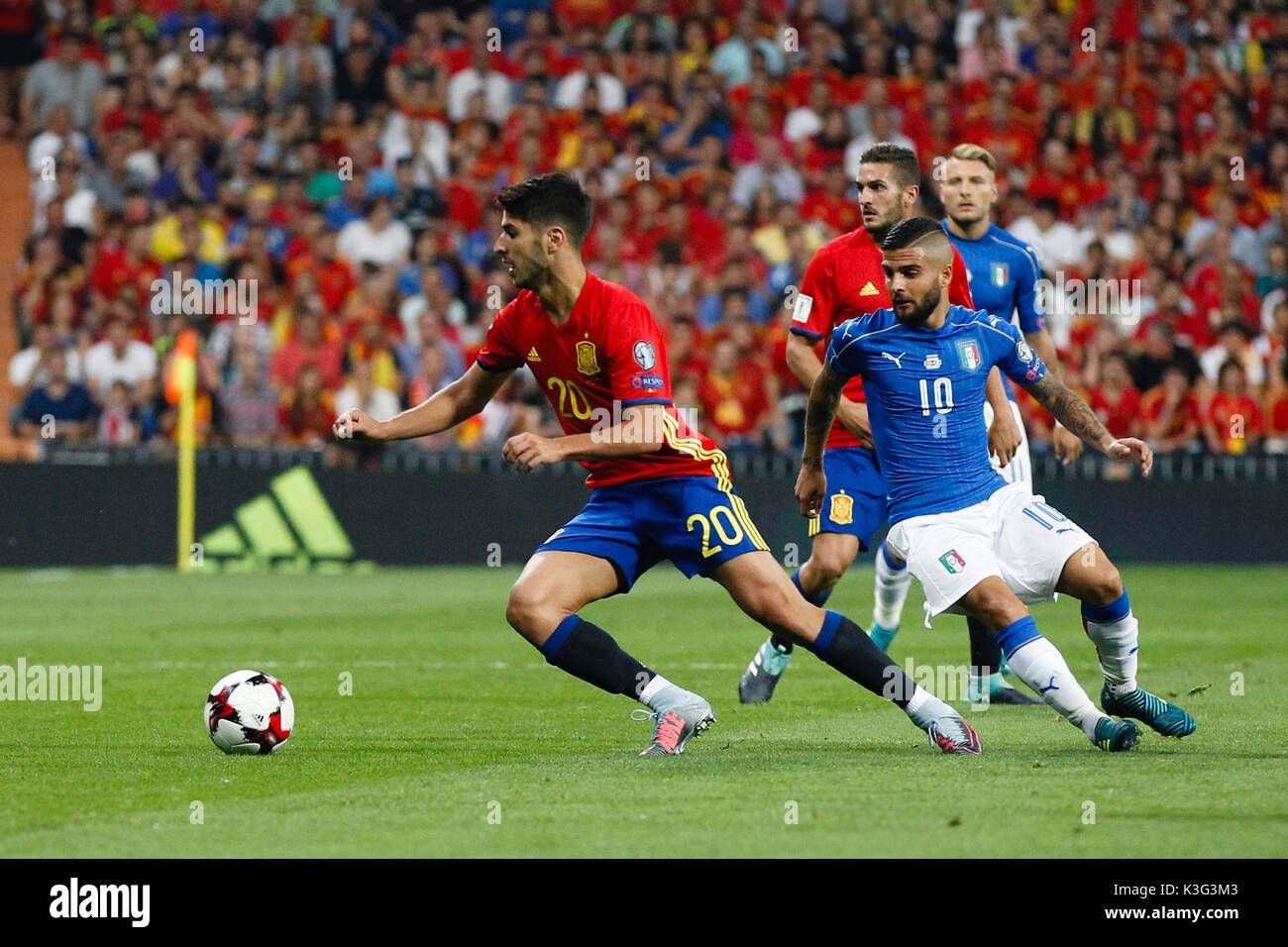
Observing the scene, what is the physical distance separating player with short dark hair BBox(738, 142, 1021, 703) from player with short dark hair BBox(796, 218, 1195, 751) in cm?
118

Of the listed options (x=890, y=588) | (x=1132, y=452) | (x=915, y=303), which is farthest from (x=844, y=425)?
(x=1132, y=452)

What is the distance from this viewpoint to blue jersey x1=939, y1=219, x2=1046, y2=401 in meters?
8.71

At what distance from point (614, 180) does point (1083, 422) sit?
14239 millimetres

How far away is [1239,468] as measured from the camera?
55.7 ft

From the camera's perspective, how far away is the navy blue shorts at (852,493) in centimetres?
837

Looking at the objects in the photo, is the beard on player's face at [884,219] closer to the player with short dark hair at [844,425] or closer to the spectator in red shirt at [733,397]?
the player with short dark hair at [844,425]

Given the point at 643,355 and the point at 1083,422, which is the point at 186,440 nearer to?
the point at 643,355

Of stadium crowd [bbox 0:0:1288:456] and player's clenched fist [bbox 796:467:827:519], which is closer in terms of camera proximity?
player's clenched fist [bbox 796:467:827:519]

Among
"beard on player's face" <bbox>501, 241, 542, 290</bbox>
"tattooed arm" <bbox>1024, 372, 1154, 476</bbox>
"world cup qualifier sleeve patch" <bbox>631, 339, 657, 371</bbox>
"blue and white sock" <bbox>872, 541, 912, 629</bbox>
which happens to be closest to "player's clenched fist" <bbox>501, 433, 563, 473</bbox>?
"world cup qualifier sleeve patch" <bbox>631, 339, 657, 371</bbox>

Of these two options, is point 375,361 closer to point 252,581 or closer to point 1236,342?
point 252,581

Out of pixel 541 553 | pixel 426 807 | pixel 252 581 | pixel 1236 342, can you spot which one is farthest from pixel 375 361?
pixel 426 807

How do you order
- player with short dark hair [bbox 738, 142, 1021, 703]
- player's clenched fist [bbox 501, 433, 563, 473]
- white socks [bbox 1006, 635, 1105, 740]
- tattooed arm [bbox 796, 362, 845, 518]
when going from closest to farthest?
player's clenched fist [bbox 501, 433, 563, 473] < white socks [bbox 1006, 635, 1105, 740] < tattooed arm [bbox 796, 362, 845, 518] < player with short dark hair [bbox 738, 142, 1021, 703]

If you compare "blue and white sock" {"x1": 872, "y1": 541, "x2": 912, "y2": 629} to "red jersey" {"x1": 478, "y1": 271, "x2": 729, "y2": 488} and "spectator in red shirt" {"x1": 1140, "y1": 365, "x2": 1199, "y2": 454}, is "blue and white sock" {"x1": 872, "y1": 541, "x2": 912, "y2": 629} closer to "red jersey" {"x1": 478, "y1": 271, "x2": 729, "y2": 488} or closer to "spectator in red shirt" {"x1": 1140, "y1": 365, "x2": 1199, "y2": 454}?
"red jersey" {"x1": 478, "y1": 271, "x2": 729, "y2": 488}

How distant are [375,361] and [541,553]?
11.8m
